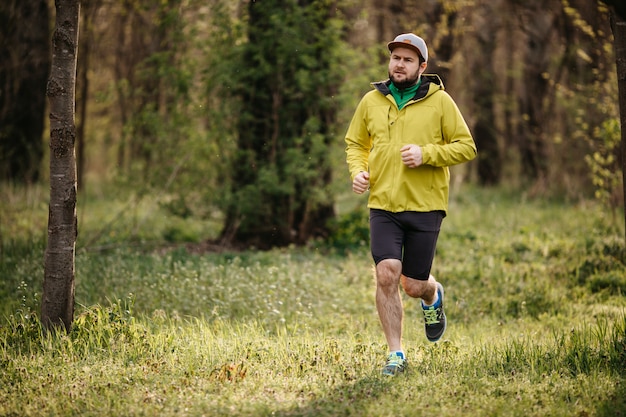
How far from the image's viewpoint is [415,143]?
5.13 m

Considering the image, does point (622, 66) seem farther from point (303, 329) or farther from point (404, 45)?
point (303, 329)

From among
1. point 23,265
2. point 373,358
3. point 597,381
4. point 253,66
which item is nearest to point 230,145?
point 253,66

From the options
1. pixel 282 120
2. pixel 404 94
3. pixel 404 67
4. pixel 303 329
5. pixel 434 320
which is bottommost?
pixel 303 329

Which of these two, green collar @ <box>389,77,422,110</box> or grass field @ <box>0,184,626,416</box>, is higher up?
green collar @ <box>389,77,422,110</box>

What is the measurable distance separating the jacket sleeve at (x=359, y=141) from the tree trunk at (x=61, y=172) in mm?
2087

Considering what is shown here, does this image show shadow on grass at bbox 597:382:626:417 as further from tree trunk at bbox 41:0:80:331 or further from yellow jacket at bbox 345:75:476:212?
tree trunk at bbox 41:0:80:331

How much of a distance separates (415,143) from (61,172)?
262cm

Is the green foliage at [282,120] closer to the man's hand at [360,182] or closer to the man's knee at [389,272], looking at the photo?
the man's hand at [360,182]

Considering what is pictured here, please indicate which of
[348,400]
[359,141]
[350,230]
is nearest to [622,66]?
[359,141]

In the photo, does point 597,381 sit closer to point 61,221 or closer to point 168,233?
point 61,221

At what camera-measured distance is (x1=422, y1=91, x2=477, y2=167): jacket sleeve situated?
5000mm

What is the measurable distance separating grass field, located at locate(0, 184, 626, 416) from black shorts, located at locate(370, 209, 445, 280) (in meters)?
0.69

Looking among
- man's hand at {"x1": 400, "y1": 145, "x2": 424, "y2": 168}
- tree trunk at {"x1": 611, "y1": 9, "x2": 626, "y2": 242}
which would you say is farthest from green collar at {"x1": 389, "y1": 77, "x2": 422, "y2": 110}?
tree trunk at {"x1": 611, "y1": 9, "x2": 626, "y2": 242}

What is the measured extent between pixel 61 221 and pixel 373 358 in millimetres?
2521
